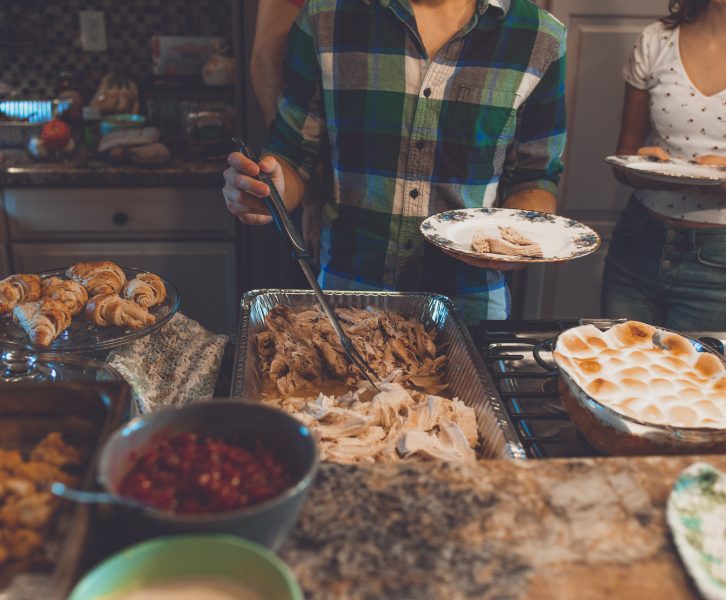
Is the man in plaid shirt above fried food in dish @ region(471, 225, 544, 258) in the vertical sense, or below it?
above

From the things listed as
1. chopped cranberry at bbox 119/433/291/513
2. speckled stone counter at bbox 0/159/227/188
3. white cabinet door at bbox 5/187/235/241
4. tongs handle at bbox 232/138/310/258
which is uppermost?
tongs handle at bbox 232/138/310/258

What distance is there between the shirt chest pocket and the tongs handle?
18.0 inches

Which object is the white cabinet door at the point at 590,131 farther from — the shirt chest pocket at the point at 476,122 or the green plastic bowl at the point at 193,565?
the green plastic bowl at the point at 193,565

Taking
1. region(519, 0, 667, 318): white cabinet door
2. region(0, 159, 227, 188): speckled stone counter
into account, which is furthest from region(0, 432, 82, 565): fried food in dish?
region(519, 0, 667, 318): white cabinet door

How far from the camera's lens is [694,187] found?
183 cm

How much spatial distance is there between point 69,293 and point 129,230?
1596mm

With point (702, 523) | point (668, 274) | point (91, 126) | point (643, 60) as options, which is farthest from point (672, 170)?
point (91, 126)

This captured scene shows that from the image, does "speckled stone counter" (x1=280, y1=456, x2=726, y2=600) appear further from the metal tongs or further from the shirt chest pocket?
the shirt chest pocket

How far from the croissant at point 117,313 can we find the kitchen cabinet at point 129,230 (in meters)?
1.56

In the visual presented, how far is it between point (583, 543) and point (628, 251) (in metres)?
1.56

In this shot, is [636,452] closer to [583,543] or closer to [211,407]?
[583,543]

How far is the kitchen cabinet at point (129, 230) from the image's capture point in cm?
266

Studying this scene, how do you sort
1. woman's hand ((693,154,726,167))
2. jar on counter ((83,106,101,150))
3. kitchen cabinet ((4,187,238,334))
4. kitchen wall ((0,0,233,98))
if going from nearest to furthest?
woman's hand ((693,154,726,167))
kitchen cabinet ((4,187,238,334))
jar on counter ((83,106,101,150))
kitchen wall ((0,0,233,98))

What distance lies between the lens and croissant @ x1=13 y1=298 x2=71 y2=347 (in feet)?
3.50
